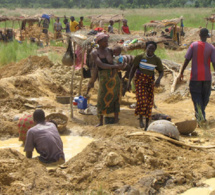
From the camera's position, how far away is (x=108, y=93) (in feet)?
22.7

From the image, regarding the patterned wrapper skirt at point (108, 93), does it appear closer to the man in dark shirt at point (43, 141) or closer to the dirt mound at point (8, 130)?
the dirt mound at point (8, 130)

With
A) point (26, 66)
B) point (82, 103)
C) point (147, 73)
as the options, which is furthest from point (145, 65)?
point (26, 66)

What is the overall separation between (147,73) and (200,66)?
96 cm

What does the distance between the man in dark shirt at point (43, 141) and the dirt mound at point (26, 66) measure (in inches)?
285

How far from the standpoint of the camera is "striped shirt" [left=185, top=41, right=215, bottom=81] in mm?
6594

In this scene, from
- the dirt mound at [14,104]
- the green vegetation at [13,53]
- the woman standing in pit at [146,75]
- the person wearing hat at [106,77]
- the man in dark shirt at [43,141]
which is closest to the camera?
the man in dark shirt at [43,141]

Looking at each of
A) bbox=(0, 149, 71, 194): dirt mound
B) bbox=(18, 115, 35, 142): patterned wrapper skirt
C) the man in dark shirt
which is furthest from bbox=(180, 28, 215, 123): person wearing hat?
bbox=(0, 149, 71, 194): dirt mound

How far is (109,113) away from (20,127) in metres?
1.70

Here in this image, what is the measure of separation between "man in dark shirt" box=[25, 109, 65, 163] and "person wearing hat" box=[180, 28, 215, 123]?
2.96 meters

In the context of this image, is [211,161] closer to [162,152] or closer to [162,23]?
[162,152]

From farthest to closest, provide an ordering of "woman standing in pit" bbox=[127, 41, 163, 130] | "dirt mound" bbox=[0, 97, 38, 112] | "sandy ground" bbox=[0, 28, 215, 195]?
1. "dirt mound" bbox=[0, 97, 38, 112]
2. "woman standing in pit" bbox=[127, 41, 163, 130]
3. "sandy ground" bbox=[0, 28, 215, 195]

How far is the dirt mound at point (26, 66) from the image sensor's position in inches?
465

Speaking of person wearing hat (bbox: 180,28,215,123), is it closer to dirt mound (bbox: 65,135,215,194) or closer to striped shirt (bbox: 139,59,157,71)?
striped shirt (bbox: 139,59,157,71)

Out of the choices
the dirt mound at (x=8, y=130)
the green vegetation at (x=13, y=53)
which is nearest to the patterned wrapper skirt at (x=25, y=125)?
the dirt mound at (x=8, y=130)
